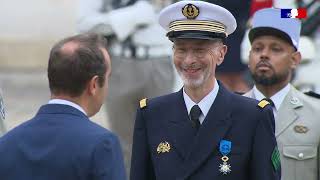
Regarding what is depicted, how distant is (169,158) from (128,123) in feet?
9.91

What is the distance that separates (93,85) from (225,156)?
0.71 m

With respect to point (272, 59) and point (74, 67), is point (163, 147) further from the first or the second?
point (272, 59)

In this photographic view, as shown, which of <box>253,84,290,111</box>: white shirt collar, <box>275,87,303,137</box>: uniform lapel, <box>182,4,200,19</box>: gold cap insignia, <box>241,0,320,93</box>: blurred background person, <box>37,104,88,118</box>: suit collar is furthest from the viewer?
<box>241,0,320,93</box>: blurred background person

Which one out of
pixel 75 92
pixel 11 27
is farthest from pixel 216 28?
pixel 11 27

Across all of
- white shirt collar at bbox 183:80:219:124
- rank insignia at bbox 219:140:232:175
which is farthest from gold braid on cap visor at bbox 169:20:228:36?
rank insignia at bbox 219:140:232:175

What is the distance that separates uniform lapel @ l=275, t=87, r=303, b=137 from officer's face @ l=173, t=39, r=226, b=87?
71cm

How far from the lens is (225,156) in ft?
13.8

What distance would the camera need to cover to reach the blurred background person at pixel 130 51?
711 cm

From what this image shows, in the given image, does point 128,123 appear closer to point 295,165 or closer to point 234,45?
point 234,45

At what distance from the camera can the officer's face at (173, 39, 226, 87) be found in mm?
4293

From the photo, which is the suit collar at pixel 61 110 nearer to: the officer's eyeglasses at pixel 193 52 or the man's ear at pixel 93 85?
the man's ear at pixel 93 85

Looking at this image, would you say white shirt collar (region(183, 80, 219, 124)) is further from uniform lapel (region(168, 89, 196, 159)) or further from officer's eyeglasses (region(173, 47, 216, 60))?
officer's eyeglasses (region(173, 47, 216, 60))

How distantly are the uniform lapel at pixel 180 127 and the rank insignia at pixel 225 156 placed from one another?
0.45 ft

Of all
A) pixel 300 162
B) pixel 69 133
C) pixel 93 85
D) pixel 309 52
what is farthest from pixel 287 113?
pixel 309 52
